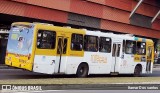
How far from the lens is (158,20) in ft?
180

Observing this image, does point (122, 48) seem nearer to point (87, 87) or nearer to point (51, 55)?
point (51, 55)

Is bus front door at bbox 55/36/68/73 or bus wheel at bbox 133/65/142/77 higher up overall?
bus front door at bbox 55/36/68/73

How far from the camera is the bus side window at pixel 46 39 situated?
21.3m

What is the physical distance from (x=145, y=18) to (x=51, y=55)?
1261 inches

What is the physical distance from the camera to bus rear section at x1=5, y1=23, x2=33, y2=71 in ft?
68.9

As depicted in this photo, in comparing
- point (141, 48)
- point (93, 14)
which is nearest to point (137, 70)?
point (141, 48)

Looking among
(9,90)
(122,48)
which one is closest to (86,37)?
(122,48)

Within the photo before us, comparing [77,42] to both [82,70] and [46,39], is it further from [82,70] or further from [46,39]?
[46,39]

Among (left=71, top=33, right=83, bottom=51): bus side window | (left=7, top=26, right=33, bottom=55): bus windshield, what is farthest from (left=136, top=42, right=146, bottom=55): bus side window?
(left=7, top=26, right=33, bottom=55): bus windshield

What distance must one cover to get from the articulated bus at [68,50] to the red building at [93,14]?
10.8 m

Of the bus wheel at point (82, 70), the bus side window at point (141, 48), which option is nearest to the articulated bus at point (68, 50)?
the bus wheel at point (82, 70)

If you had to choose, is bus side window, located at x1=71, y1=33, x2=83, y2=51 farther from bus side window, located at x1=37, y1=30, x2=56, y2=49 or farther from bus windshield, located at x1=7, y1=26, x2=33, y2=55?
bus windshield, located at x1=7, y1=26, x2=33, y2=55

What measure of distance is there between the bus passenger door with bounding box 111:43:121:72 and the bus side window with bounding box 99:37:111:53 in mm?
559

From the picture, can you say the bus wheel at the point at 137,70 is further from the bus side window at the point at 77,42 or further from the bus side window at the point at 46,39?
the bus side window at the point at 46,39
